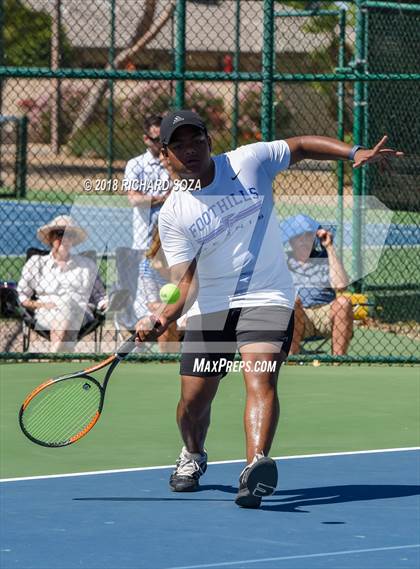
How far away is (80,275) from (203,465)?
4.11 m

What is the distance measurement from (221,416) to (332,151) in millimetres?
2846

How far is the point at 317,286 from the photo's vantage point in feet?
37.9

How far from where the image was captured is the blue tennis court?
6230 millimetres

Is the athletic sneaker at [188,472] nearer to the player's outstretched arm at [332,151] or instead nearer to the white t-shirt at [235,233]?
the white t-shirt at [235,233]

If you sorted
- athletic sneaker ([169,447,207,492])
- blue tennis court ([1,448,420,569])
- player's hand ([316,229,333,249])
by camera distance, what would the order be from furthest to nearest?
1. player's hand ([316,229,333,249])
2. athletic sneaker ([169,447,207,492])
3. blue tennis court ([1,448,420,569])

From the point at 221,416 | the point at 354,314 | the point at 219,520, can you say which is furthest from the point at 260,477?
the point at 354,314

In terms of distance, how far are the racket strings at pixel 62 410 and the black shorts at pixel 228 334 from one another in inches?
20.8

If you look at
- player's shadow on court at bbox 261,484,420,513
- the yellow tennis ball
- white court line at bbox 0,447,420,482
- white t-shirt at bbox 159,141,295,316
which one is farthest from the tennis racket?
player's shadow on court at bbox 261,484,420,513

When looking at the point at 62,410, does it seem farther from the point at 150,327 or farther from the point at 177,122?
the point at 177,122

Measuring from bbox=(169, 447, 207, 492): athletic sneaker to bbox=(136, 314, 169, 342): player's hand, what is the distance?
827mm

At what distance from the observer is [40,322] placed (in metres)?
11.5

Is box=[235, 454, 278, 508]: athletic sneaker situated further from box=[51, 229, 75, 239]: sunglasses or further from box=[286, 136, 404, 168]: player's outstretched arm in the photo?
box=[51, 229, 75, 239]: sunglasses

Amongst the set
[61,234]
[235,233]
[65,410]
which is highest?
[61,234]

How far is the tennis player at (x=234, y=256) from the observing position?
278 inches
